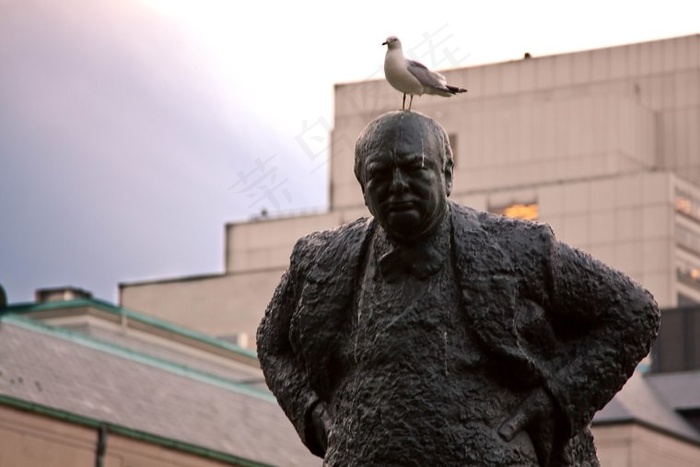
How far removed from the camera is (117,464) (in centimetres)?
4841

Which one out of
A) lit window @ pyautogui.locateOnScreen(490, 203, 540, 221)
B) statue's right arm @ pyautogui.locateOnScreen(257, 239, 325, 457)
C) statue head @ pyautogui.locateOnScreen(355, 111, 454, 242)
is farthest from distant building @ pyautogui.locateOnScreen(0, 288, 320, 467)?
lit window @ pyautogui.locateOnScreen(490, 203, 540, 221)

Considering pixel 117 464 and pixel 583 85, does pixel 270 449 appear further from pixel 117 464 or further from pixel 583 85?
pixel 583 85

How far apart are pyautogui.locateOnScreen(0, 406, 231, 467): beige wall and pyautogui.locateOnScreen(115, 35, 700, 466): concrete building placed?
4697 cm

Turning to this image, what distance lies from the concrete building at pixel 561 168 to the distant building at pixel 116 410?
3872 centimetres

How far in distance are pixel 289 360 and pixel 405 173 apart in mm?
1118

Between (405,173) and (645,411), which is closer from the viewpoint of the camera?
(405,173)

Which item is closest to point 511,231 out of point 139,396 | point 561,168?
point 139,396

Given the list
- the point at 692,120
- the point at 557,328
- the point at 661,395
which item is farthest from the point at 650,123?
the point at 557,328

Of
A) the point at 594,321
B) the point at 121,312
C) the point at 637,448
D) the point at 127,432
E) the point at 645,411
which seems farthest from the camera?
the point at 645,411

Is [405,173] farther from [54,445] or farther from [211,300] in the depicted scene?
[211,300]

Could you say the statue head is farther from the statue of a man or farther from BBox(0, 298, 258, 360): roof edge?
BBox(0, 298, 258, 360): roof edge

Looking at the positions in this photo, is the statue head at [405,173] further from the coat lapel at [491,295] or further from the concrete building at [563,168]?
the concrete building at [563,168]

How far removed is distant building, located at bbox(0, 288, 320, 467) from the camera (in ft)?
154

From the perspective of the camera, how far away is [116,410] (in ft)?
164
